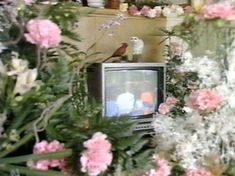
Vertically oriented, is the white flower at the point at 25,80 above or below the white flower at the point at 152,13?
above

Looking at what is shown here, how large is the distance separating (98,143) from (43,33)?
32 cm

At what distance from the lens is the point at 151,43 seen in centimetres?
363

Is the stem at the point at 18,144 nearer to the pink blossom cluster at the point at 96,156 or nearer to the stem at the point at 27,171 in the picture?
the stem at the point at 27,171

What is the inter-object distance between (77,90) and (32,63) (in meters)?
0.41

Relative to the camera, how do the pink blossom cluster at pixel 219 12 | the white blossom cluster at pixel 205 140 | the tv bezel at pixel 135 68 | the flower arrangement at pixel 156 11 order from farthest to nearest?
the flower arrangement at pixel 156 11, the tv bezel at pixel 135 68, the white blossom cluster at pixel 205 140, the pink blossom cluster at pixel 219 12

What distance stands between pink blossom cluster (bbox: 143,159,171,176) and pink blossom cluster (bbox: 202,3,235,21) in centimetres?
49

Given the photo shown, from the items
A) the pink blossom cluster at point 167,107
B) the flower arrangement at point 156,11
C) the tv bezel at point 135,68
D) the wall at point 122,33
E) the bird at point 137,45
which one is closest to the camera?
the pink blossom cluster at point 167,107

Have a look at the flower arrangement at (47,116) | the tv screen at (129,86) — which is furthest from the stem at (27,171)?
the tv screen at (129,86)

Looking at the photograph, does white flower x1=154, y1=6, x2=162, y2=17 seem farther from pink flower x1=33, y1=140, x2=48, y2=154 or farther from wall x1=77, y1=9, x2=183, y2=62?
pink flower x1=33, y1=140, x2=48, y2=154

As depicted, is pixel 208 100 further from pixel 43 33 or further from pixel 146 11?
pixel 146 11

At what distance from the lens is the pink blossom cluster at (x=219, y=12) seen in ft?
5.03

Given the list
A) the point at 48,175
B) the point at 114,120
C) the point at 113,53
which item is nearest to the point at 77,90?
the point at 114,120

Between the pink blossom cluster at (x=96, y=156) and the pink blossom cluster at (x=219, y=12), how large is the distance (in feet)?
1.79

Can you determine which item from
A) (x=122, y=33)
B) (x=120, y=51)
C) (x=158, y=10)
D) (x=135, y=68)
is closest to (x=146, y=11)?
(x=158, y=10)
